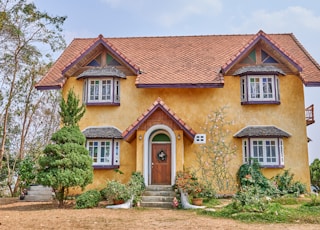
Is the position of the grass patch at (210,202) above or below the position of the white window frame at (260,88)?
below

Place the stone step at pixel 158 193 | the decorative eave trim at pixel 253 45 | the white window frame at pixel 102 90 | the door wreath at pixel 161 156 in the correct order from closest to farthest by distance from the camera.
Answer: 1. the stone step at pixel 158 193
2. the door wreath at pixel 161 156
3. the decorative eave trim at pixel 253 45
4. the white window frame at pixel 102 90

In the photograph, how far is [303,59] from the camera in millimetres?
20219

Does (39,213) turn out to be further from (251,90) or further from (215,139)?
(251,90)

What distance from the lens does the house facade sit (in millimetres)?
17547

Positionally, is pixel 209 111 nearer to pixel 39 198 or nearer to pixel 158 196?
pixel 158 196

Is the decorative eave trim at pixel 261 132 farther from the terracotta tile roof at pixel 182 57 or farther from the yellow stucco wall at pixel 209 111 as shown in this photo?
the terracotta tile roof at pixel 182 57

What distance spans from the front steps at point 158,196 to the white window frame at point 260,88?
6.67 m

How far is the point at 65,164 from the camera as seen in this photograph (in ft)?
47.0

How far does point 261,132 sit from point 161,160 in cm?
546

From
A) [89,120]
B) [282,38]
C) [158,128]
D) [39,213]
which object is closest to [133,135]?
[158,128]

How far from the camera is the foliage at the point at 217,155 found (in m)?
17.7

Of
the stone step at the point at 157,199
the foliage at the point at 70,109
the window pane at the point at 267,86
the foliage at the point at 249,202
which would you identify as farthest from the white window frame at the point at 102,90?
the foliage at the point at 249,202

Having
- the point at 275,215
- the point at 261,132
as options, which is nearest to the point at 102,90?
the point at 261,132

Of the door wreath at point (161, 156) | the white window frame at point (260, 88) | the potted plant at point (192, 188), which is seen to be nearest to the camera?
the potted plant at point (192, 188)
